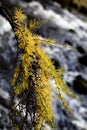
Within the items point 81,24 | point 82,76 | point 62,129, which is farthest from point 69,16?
point 62,129

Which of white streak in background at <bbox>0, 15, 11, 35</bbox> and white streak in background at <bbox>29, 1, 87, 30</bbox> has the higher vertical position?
white streak in background at <bbox>0, 15, 11, 35</bbox>

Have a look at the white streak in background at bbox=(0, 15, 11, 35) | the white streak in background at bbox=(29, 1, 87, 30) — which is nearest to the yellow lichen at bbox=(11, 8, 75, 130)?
the white streak in background at bbox=(0, 15, 11, 35)

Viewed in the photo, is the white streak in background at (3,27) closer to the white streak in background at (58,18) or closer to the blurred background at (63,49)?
the blurred background at (63,49)

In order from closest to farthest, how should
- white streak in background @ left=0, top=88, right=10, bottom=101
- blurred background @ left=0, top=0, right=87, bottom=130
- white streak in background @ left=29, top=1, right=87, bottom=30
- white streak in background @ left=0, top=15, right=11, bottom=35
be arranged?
white streak in background @ left=0, top=88, right=10, bottom=101 → blurred background @ left=0, top=0, right=87, bottom=130 → white streak in background @ left=0, top=15, right=11, bottom=35 → white streak in background @ left=29, top=1, right=87, bottom=30

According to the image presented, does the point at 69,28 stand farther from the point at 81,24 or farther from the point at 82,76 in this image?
the point at 82,76

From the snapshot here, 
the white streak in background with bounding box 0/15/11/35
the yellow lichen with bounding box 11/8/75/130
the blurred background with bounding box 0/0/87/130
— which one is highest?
the yellow lichen with bounding box 11/8/75/130

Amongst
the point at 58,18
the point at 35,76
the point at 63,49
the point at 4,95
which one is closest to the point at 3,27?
the point at 63,49

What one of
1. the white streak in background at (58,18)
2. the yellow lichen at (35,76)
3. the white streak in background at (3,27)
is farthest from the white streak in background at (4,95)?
the yellow lichen at (35,76)

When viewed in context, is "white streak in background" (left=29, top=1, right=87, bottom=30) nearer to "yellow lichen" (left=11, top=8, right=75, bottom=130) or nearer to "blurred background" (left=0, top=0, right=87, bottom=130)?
"blurred background" (left=0, top=0, right=87, bottom=130)
